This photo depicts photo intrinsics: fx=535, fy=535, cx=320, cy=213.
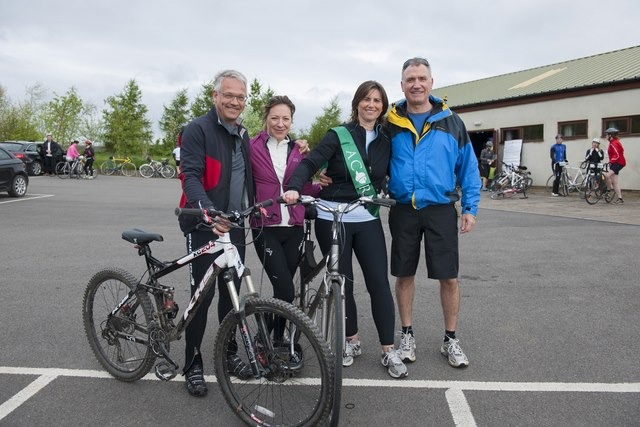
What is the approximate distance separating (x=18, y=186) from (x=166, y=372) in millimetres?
14517

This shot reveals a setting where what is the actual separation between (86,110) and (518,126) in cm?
4412

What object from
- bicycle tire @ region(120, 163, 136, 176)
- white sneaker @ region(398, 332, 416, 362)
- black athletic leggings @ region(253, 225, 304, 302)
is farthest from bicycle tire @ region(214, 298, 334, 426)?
bicycle tire @ region(120, 163, 136, 176)

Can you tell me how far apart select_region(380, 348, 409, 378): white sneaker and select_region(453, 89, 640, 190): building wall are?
58.0 ft

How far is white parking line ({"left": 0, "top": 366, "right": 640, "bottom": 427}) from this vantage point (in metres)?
3.27

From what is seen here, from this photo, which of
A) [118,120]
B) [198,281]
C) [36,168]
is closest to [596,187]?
[198,281]

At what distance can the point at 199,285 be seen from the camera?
325 cm

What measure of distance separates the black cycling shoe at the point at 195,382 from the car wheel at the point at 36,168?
26469 millimetres

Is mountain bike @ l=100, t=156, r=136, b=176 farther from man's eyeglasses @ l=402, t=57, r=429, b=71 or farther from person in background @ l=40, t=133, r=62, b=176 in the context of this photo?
man's eyeglasses @ l=402, t=57, r=429, b=71

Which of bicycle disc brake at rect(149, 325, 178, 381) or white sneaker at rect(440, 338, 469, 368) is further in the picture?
white sneaker at rect(440, 338, 469, 368)

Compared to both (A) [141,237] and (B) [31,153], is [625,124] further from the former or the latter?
(B) [31,153]

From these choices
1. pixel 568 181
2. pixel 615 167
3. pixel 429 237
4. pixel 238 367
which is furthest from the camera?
pixel 568 181

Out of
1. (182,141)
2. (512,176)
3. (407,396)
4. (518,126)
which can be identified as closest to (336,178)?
(182,141)

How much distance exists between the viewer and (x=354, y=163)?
353 centimetres

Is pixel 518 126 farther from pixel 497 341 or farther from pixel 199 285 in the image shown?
pixel 199 285
